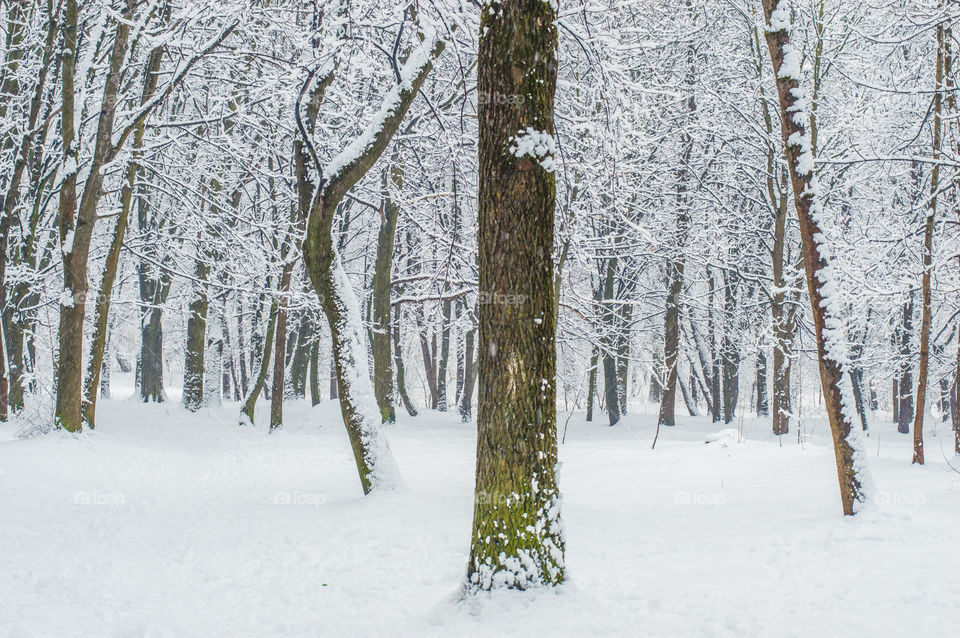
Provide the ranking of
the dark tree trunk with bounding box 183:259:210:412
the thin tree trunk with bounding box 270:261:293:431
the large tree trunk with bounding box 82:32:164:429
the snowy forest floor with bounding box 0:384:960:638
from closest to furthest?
the snowy forest floor with bounding box 0:384:960:638 → the large tree trunk with bounding box 82:32:164:429 → the thin tree trunk with bounding box 270:261:293:431 → the dark tree trunk with bounding box 183:259:210:412

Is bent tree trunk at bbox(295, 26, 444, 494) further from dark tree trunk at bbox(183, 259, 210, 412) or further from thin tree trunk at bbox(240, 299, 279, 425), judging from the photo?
dark tree trunk at bbox(183, 259, 210, 412)

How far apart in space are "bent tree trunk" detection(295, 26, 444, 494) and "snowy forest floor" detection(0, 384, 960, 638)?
508 mm

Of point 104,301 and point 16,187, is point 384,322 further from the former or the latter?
point 16,187

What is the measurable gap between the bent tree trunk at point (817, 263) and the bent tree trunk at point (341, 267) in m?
3.37

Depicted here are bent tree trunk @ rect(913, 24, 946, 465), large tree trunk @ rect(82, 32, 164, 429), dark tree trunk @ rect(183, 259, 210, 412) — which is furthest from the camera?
dark tree trunk @ rect(183, 259, 210, 412)

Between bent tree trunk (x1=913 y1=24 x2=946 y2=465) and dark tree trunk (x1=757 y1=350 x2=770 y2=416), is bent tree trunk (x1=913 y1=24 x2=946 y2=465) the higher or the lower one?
the higher one

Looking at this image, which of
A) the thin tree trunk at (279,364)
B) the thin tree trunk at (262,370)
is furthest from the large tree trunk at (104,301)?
the thin tree trunk at (262,370)

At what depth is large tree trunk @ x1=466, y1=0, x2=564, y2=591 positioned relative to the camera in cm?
395

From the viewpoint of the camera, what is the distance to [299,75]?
8.00m

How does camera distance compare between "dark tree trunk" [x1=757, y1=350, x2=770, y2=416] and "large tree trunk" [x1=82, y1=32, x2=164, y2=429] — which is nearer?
"large tree trunk" [x1=82, y1=32, x2=164, y2=429]

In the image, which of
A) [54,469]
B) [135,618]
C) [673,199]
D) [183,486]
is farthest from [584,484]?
[673,199]

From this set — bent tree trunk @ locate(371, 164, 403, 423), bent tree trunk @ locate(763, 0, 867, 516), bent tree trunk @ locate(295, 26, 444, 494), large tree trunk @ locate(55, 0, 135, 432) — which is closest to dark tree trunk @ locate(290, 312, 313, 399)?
bent tree trunk @ locate(371, 164, 403, 423)

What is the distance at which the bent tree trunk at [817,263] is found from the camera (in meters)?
6.09

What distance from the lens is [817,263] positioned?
Result: 626 centimetres
